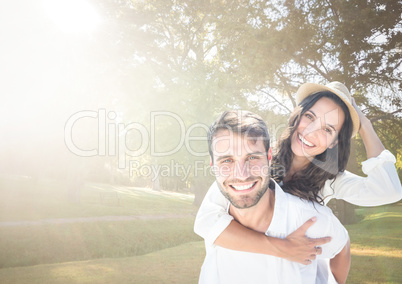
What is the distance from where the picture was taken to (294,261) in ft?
7.69

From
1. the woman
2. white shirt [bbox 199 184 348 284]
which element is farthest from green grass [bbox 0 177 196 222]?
white shirt [bbox 199 184 348 284]

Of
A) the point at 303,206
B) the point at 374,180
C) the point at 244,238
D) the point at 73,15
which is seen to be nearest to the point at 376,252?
the point at 374,180

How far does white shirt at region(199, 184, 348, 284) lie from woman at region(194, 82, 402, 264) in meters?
0.26

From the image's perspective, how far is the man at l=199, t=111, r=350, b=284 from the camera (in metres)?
2.44

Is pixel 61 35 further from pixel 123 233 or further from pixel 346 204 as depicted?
pixel 346 204

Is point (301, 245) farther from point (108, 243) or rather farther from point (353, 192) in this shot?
point (108, 243)

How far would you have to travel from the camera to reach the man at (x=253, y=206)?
96.1 inches

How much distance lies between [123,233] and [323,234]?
49.5 feet

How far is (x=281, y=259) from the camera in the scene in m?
2.40

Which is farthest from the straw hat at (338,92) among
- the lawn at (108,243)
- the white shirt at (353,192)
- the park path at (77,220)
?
the park path at (77,220)

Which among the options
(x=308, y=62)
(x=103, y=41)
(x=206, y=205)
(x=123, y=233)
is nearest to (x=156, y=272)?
(x=206, y=205)

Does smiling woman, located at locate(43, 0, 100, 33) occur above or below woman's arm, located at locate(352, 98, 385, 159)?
above

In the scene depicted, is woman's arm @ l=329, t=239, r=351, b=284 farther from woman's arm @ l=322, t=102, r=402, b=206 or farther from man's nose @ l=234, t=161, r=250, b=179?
man's nose @ l=234, t=161, r=250, b=179

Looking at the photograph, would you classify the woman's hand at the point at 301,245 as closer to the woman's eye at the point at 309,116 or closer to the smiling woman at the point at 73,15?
the woman's eye at the point at 309,116
